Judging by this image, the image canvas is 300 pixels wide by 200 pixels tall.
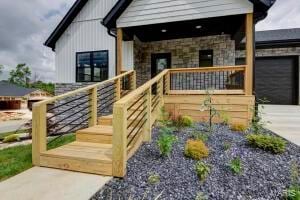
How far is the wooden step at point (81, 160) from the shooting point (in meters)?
3.24

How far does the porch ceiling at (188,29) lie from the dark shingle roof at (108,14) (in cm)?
64

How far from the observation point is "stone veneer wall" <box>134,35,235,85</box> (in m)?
9.27

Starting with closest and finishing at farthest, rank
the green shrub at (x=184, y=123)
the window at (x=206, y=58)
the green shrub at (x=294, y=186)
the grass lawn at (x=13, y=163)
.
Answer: the green shrub at (x=294, y=186) < the grass lawn at (x=13, y=163) < the green shrub at (x=184, y=123) < the window at (x=206, y=58)

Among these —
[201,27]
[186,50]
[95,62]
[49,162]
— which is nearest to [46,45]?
[95,62]

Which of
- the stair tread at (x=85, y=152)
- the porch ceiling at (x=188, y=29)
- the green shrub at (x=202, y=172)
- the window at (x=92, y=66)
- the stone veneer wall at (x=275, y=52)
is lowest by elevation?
the green shrub at (x=202, y=172)

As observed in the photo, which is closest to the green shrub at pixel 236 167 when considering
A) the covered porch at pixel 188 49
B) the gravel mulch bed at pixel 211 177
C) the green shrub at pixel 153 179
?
the gravel mulch bed at pixel 211 177

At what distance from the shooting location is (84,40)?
10539 mm

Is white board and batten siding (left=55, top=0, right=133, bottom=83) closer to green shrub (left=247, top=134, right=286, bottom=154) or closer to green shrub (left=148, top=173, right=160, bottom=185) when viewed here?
green shrub (left=247, top=134, right=286, bottom=154)

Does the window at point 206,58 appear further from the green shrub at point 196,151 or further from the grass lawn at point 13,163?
the grass lawn at point 13,163

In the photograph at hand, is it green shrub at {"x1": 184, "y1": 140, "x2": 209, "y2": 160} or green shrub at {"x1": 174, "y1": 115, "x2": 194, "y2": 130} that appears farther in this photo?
green shrub at {"x1": 174, "y1": 115, "x2": 194, "y2": 130}

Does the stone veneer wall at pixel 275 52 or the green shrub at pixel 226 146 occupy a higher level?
the stone veneer wall at pixel 275 52

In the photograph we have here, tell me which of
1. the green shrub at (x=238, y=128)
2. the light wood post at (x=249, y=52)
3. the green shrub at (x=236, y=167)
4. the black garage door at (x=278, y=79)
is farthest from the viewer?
the black garage door at (x=278, y=79)

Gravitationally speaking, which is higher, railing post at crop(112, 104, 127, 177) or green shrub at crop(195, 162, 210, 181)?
railing post at crop(112, 104, 127, 177)

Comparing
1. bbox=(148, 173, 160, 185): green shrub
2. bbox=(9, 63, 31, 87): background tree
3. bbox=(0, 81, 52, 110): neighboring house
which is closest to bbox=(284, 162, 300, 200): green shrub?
bbox=(148, 173, 160, 185): green shrub
